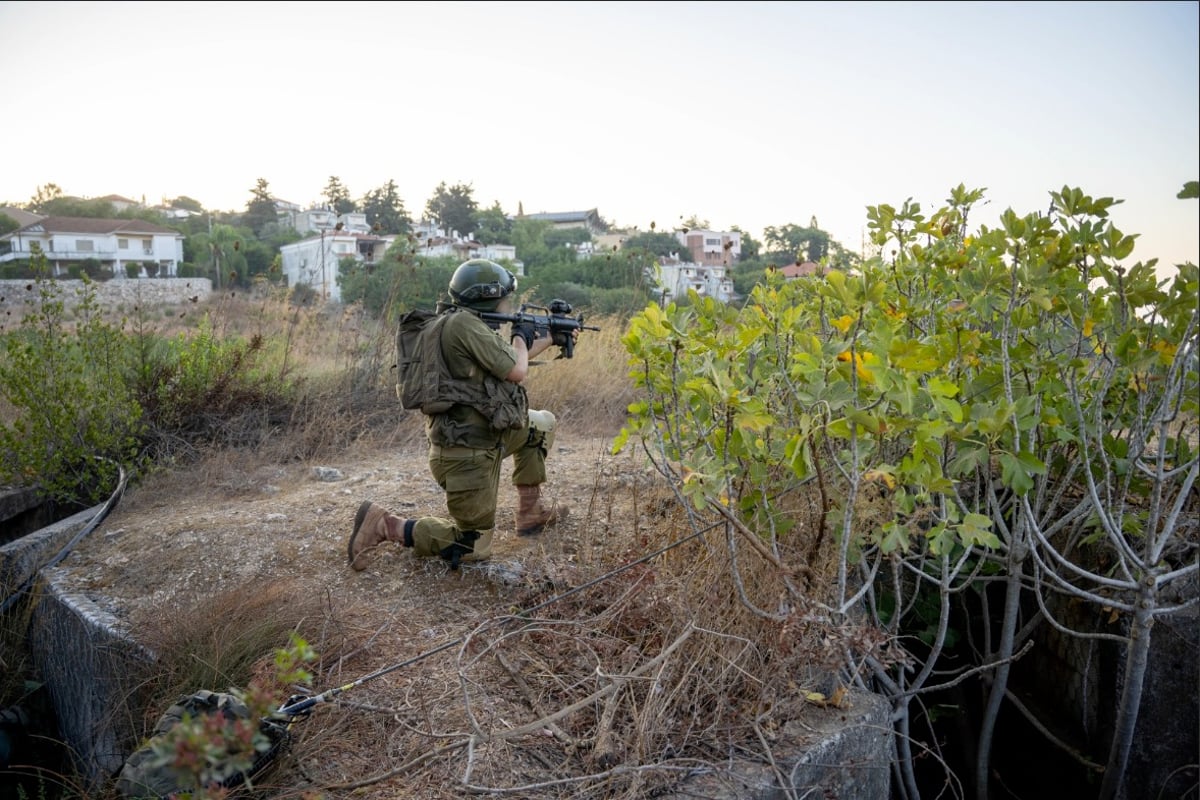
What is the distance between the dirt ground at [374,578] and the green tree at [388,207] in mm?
12142

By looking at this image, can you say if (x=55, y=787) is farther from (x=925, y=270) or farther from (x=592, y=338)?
(x=592, y=338)

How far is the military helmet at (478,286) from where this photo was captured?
4168 millimetres

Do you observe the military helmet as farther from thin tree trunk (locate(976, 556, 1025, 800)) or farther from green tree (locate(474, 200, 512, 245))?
green tree (locate(474, 200, 512, 245))

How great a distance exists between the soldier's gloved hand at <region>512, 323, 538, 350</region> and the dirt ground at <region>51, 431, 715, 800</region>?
800 mm

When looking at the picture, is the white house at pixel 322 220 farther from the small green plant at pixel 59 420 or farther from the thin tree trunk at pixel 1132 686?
the thin tree trunk at pixel 1132 686

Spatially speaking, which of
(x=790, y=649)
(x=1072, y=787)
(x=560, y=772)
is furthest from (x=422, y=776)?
(x=1072, y=787)

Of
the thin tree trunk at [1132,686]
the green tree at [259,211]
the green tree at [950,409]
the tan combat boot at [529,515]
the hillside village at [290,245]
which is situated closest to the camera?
the green tree at [950,409]

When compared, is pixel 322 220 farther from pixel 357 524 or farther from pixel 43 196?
pixel 357 524

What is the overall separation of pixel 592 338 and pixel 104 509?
5.28 meters

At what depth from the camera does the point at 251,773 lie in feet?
8.39

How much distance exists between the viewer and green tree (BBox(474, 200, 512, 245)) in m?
21.6

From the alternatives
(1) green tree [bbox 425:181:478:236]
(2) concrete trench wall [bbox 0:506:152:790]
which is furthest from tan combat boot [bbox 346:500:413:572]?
(1) green tree [bbox 425:181:478:236]

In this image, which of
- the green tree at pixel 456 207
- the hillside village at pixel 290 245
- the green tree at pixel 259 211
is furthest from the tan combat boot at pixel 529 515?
the green tree at pixel 259 211

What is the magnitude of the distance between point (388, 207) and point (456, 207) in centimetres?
388
